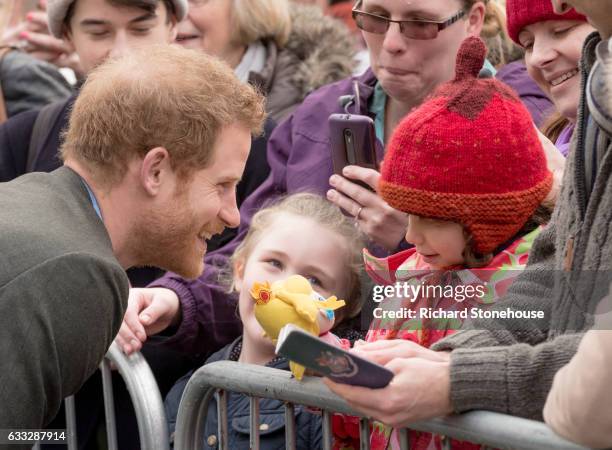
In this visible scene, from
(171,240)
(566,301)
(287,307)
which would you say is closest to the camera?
(566,301)

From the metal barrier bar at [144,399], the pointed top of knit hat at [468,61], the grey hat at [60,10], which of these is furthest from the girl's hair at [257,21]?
the pointed top of knit hat at [468,61]

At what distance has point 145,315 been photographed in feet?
12.3

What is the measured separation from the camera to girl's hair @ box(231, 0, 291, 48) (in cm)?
497

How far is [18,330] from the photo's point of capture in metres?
2.56

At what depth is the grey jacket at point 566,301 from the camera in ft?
7.39

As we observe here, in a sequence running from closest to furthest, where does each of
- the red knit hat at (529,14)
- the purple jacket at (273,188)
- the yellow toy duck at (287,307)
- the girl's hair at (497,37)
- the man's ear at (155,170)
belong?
the yellow toy duck at (287,307), the man's ear at (155,170), the red knit hat at (529,14), the purple jacket at (273,188), the girl's hair at (497,37)

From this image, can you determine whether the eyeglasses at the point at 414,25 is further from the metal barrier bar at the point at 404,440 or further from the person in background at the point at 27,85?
the person in background at the point at 27,85

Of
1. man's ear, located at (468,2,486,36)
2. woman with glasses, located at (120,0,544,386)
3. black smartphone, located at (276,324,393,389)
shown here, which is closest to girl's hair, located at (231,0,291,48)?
woman with glasses, located at (120,0,544,386)

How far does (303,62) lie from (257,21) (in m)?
0.28

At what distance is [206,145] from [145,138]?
195mm

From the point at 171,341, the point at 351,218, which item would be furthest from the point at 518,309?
the point at 171,341

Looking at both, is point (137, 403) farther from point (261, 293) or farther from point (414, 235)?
point (414, 235)

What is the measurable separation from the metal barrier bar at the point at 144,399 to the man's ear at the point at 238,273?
1.30 ft

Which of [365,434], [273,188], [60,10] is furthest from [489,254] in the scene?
[60,10]
